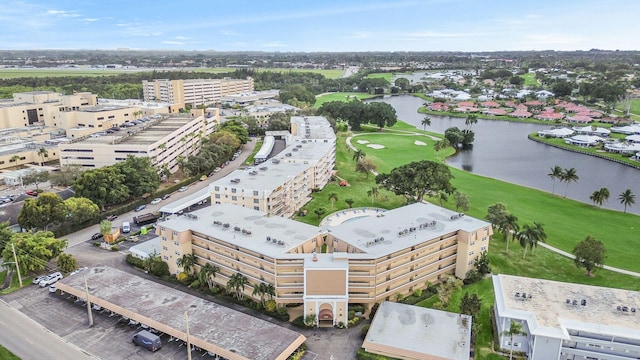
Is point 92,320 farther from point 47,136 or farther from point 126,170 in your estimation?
point 47,136

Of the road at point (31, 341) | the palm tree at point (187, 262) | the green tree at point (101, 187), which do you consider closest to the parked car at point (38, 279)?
the road at point (31, 341)

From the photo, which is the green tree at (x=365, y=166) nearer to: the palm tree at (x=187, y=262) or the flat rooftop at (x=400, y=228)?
the flat rooftop at (x=400, y=228)

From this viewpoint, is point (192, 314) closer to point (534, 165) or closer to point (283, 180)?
point (283, 180)

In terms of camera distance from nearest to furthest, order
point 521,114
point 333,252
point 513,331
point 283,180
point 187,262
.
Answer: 1. point 513,331
2. point 333,252
3. point 187,262
4. point 283,180
5. point 521,114

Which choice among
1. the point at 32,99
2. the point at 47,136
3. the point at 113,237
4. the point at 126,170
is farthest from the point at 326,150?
the point at 32,99

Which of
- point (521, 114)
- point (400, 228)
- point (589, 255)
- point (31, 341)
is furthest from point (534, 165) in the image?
point (31, 341)

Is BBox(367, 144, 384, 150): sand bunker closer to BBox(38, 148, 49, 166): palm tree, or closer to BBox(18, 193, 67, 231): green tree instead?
BBox(38, 148, 49, 166): palm tree

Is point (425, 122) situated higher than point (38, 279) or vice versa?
point (425, 122)
